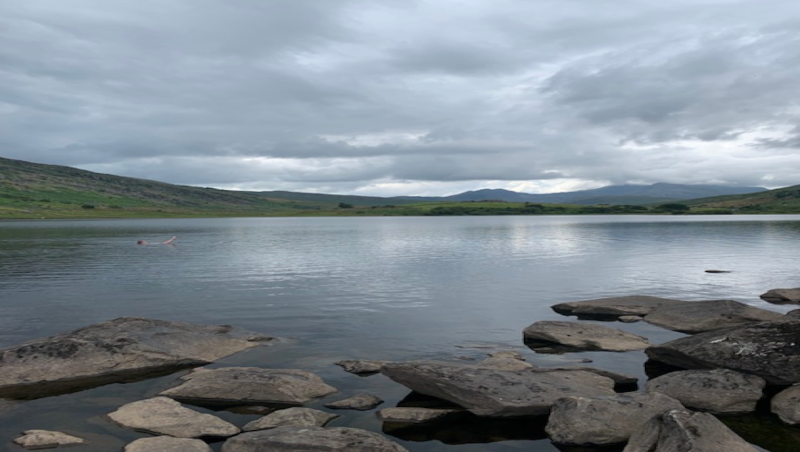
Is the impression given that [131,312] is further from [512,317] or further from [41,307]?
[512,317]

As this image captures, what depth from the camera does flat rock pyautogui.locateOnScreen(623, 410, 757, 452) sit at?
46.7ft

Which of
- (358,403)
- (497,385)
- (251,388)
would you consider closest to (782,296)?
(497,385)

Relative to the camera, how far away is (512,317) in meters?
36.8

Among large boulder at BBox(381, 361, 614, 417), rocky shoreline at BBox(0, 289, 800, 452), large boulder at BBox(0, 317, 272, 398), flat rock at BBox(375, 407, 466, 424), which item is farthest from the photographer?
large boulder at BBox(0, 317, 272, 398)

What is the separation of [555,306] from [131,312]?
93.5ft

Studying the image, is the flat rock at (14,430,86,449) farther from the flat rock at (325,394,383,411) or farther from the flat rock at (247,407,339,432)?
the flat rock at (325,394,383,411)

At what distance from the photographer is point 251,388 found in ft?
68.0

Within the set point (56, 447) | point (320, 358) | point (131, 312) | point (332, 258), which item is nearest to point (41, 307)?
point (131, 312)

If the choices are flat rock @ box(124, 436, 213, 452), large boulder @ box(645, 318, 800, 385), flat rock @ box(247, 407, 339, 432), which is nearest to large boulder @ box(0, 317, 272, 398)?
flat rock @ box(124, 436, 213, 452)

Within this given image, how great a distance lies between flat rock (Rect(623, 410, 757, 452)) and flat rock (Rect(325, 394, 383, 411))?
830 centimetres

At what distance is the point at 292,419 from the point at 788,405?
1572cm

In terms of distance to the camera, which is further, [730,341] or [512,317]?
[512,317]

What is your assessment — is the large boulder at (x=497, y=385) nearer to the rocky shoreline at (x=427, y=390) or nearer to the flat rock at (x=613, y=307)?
the rocky shoreline at (x=427, y=390)

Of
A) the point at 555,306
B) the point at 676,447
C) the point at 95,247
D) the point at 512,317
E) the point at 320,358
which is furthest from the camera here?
the point at 95,247
